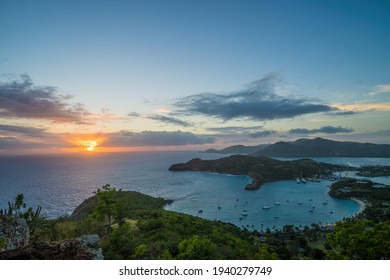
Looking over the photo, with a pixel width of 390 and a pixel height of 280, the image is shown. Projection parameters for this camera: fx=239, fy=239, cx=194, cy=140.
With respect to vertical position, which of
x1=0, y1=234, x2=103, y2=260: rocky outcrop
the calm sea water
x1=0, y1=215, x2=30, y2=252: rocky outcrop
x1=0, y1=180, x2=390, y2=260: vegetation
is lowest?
the calm sea water

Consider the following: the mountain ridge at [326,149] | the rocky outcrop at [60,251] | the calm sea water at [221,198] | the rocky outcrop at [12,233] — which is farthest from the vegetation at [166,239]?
the mountain ridge at [326,149]

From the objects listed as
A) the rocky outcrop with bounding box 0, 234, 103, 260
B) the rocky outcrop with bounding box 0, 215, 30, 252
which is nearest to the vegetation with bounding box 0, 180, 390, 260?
the rocky outcrop with bounding box 0, 215, 30, 252

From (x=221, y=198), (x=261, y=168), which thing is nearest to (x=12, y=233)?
(x=221, y=198)

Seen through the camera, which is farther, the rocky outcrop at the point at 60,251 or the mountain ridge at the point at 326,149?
the mountain ridge at the point at 326,149

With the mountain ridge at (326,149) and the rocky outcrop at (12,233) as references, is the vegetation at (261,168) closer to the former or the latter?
the mountain ridge at (326,149)

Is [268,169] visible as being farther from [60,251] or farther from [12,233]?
[60,251]

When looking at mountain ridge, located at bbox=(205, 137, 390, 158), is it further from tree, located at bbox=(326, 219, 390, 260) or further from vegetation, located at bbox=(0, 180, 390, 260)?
tree, located at bbox=(326, 219, 390, 260)
